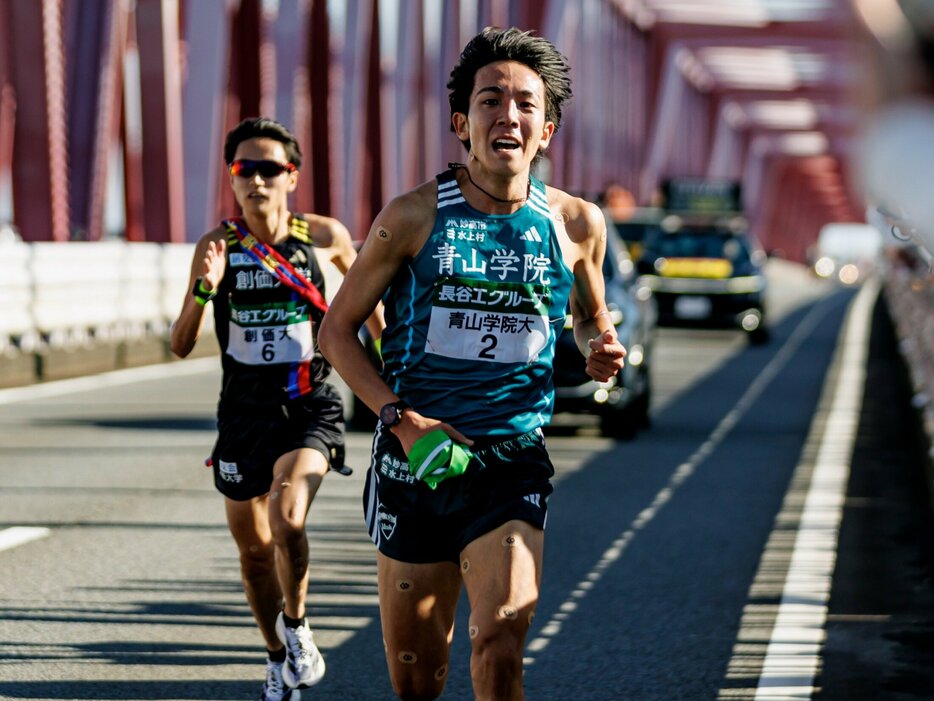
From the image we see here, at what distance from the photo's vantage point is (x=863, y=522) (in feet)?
28.3

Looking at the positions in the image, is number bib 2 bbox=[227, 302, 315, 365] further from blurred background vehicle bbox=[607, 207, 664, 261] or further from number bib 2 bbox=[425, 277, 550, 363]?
blurred background vehicle bbox=[607, 207, 664, 261]

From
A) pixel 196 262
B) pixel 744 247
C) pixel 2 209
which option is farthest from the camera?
pixel 2 209

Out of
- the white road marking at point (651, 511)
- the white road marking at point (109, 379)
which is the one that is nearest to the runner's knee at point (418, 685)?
the white road marking at point (651, 511)

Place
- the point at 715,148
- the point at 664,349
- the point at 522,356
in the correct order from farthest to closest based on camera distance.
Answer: the point at 715,148
the point at 664,349
the point at 522,356

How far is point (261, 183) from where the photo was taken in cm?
493

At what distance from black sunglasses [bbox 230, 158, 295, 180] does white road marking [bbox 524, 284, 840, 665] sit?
1666 mm

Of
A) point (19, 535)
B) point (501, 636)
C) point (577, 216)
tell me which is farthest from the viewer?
point (19, 535)

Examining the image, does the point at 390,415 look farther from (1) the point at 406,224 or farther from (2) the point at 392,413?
(1) the point at 406,224

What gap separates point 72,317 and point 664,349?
9940 millimetres

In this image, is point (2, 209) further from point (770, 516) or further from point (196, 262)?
point (196, 262)

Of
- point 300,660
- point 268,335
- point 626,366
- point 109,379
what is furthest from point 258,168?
point 109,379

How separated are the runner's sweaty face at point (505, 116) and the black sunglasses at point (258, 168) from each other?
1.60 meters

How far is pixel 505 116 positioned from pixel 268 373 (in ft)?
5.83

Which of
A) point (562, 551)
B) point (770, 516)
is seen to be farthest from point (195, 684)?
point (770, 516)
